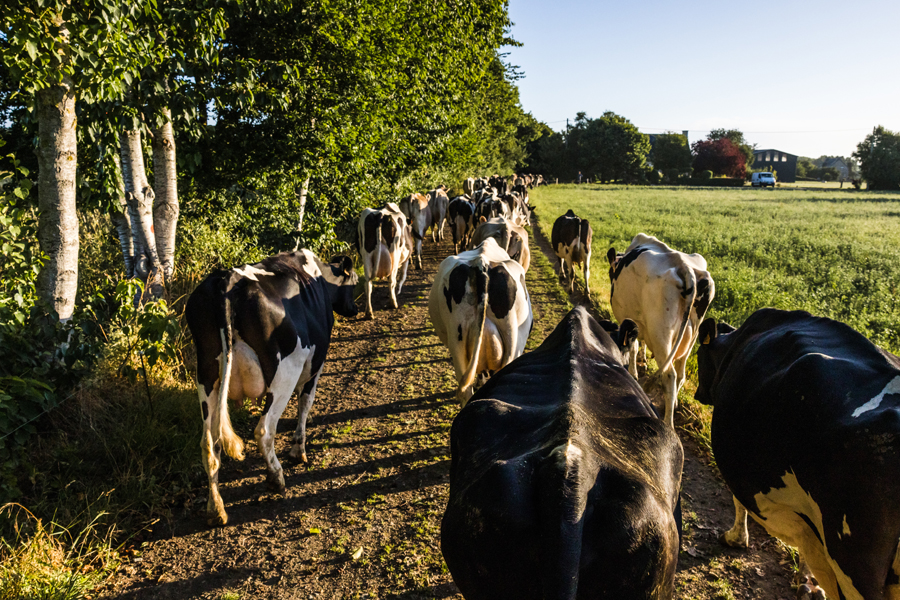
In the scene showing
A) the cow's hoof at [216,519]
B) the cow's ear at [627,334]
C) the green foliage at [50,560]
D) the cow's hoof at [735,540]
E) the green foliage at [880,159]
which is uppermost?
the green foliage at [880,159]

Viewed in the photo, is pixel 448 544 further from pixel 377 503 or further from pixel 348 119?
pixel 348 119

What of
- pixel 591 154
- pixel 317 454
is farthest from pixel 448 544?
pixel 591 154

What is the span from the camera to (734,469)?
2936 mm

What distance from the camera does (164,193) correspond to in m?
6.20

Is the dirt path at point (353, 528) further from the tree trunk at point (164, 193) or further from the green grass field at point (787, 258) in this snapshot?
the green grass field at point (787, 258)

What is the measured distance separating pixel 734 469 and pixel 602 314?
605 centimetres

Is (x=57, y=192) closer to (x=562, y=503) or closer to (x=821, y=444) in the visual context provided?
(x=562, y=503)

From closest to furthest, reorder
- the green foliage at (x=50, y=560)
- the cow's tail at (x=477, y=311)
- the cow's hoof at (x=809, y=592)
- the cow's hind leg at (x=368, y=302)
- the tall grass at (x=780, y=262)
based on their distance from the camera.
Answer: the green foliage at (x=50, y=560)
the cow's hoof at (x=809, y=592)
the cow's tail at (x=477, y=311)
the tall grass at (x=780, y=262)
the cow's hind leg at (x=368, y=302)

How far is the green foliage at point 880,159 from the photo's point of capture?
190 feet

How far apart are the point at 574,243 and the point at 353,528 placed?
25.2ft

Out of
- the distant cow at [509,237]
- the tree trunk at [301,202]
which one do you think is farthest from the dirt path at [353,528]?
the tree trunk at [301,202]

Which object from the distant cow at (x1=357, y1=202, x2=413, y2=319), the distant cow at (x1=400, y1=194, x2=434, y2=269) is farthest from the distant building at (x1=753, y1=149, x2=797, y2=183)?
the distant cow at (x1=357, y1=202, x2=413, y2=319)

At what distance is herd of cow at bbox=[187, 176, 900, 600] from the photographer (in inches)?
67.3

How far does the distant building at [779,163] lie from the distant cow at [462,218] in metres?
112
